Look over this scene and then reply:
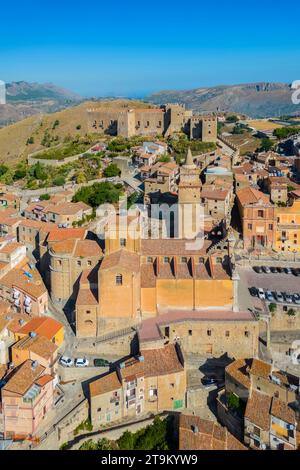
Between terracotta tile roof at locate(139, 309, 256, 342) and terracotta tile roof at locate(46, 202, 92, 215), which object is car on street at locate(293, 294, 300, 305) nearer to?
terracotta tile roof at locate(139, 309, 256, 342)

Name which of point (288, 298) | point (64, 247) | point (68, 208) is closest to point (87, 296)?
point (64, 247)

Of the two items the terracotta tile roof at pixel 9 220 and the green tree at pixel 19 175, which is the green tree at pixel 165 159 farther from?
the terracotta tile roof at pixel 9 220

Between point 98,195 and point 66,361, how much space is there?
19.7 meters

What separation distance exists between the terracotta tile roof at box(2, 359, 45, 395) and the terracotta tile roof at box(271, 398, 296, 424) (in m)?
11.5

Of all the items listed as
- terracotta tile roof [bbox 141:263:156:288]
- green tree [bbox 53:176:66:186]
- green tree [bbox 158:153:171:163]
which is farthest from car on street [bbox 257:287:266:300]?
green tree [bbox 53:176:66:186]

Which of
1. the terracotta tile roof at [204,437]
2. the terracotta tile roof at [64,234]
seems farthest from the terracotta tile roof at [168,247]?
the terracotta tile roof at [204,437]

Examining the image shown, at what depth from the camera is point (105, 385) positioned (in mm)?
23672

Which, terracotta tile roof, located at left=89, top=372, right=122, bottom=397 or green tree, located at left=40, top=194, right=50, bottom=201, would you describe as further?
green tree, located at left=40, top=194, right=50, bottom=201

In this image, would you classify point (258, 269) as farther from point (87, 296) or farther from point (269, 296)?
point (87, 296)

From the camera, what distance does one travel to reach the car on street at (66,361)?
1016 inches

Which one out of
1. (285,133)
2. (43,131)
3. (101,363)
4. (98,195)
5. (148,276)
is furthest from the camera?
(43,131)

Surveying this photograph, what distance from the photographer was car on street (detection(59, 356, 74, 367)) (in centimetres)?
2581
